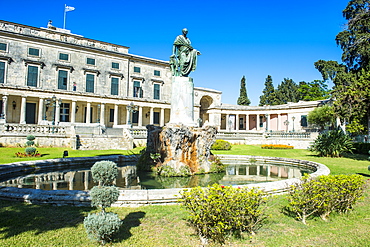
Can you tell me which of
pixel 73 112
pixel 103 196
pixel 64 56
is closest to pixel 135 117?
pixel 73 112

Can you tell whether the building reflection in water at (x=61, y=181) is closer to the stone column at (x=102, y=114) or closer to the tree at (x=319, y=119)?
the stone column at (x=102, y=114)

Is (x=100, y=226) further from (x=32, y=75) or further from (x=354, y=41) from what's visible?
(x=32, y=75)

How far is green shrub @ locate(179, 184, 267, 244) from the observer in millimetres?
4047

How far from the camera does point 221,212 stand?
4.12 meters

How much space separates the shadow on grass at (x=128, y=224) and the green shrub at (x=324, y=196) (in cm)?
313

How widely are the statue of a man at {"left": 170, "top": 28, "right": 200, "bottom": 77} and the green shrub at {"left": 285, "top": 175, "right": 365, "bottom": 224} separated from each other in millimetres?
8679

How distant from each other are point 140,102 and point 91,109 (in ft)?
27.2

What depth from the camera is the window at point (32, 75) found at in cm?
3506

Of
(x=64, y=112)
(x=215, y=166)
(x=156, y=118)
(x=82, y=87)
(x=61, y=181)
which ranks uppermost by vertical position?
(x=82, y=87)

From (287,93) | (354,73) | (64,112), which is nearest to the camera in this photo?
(354,73)

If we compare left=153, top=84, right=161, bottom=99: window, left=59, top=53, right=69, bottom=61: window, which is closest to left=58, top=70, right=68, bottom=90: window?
left=59, top=53, right=69, bottom=61: window

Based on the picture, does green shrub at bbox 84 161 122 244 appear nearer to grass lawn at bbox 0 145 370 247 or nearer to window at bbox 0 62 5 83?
grass lawn at bbox 0 145 370 247

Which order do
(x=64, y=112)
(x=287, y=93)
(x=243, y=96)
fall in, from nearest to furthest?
(x=64, y=112), (x=287, y=93), (x=243, y=96)

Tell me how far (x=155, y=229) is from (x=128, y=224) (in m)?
0.58
